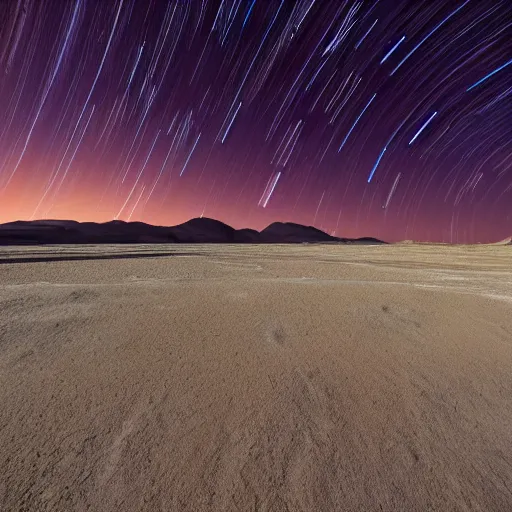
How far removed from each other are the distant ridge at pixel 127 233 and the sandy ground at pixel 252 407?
49.8 metres

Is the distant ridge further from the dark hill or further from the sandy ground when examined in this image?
the sandy ground

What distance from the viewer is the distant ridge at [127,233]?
196ft

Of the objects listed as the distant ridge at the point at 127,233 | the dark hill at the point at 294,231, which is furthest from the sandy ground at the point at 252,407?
the dark hill at the point at 294,231

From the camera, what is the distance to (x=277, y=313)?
21.9 feet

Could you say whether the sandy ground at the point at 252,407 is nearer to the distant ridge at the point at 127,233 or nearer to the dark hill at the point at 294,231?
the distant ridge at the point at 127,233

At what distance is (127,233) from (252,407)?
8478cm

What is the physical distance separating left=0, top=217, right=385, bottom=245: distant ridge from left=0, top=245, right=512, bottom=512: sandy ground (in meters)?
49.8

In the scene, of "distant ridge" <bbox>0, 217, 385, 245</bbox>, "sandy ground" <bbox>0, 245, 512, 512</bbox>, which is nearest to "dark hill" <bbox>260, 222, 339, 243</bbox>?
"distant ridge" <bbox>0, 217, 385, 245</bbox>

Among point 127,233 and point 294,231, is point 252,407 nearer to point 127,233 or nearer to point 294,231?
point 127,233

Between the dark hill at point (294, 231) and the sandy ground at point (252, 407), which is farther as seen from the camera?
the dark hill at point (294, 231)

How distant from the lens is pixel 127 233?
3223 inches

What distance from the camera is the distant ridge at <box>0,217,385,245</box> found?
196ft

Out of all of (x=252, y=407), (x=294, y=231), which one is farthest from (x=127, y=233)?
(x=294, y=231)

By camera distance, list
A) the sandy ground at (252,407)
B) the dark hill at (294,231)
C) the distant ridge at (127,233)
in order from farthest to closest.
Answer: the dark hill at (294,231) < the distant ridge at (127,233) < the sandy ground at (252,407)
